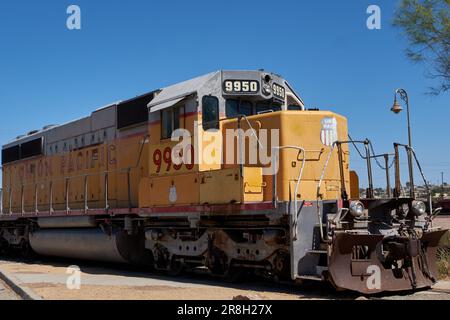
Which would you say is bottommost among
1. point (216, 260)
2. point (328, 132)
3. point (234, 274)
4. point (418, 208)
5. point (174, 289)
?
point (174, 289)

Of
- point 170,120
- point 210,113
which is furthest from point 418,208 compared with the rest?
point 170,120

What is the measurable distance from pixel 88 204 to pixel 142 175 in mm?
3130

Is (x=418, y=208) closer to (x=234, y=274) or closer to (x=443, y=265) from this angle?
(x=443, y=265)

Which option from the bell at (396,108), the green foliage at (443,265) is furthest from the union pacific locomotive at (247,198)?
the bell at (396,108)

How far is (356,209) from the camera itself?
8414 millimetres

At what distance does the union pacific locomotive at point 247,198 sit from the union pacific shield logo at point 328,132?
2 cm

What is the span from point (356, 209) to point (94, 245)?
7.46 metres

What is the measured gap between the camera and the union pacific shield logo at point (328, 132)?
9.56 meters

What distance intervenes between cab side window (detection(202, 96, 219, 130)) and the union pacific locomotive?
0.02 m

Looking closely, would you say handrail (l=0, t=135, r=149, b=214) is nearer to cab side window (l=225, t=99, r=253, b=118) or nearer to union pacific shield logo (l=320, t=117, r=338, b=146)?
cab side window (l=225, t=99, r=253, b=118)

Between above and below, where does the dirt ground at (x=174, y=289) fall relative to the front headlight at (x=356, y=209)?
below

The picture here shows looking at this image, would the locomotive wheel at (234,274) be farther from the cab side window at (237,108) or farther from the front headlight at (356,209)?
the cab side window at (237,108)

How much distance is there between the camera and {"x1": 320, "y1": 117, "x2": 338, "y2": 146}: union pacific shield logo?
376 inches
